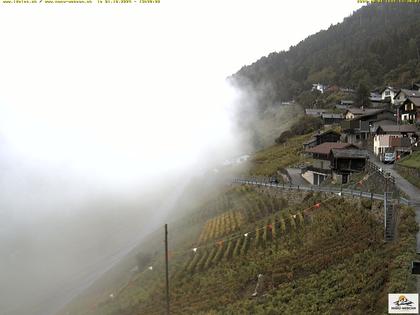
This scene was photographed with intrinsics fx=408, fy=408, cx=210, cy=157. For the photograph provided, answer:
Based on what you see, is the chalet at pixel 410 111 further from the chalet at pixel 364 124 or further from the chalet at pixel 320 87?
the chalet at pixel 320 87

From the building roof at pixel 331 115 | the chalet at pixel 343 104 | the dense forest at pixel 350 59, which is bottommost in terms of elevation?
the building roof at pixel 331 115

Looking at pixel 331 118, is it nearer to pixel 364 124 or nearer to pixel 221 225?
pixel 364 124

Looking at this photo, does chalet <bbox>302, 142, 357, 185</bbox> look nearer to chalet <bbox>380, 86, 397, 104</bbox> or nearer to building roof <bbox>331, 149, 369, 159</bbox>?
building roof <bbox>331, 149, 369, 159</bbox>

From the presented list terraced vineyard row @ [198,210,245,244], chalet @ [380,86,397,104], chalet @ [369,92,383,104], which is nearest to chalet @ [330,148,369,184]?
terraced vineyard row @ [198,210,245,244]

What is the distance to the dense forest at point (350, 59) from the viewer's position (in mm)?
101000

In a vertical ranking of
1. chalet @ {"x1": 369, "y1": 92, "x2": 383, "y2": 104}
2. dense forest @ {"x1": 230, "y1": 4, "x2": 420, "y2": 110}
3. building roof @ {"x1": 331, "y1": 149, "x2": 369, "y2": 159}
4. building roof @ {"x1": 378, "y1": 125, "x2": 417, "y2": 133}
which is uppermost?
dense forest @ {"x1": 230, "y1": 4, "x2": 420, "y2": 110}

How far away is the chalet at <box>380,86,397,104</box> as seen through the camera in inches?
3011

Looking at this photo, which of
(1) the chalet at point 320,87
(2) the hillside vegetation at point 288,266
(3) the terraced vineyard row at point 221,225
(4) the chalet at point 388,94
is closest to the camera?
(2) the hillside vegetation at point 288,266

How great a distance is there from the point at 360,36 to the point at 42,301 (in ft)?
442

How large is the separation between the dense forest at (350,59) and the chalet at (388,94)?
17.1 feet

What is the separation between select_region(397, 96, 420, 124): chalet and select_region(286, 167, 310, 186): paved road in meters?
17.5

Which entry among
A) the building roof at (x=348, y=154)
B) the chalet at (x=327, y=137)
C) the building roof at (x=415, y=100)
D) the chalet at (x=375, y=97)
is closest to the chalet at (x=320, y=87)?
the chalet at (x=375, y=97)

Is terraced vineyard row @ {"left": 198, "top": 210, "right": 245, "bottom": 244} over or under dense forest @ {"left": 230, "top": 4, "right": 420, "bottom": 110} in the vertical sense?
under

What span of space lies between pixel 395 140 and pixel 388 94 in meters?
42.2
